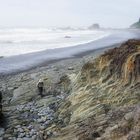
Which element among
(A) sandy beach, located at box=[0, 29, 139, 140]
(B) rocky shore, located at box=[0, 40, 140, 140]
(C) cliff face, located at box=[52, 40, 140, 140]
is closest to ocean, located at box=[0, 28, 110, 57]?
(A) sandy beach, located at box=[0, 29, 139, 140]

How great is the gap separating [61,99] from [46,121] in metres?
2.57

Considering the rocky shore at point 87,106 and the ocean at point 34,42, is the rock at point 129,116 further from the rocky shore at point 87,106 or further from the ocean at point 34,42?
the ocean at point 34,42

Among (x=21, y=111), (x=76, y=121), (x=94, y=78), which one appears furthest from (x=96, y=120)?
(x=21, y=111)

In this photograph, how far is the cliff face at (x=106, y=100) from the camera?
36.1 ft

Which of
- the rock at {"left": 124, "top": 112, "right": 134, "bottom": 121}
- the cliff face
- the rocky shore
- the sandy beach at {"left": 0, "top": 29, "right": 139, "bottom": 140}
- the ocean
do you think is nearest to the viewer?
the rock at {"left": 124, "top": 112, "right": 134, "bottom": 121}

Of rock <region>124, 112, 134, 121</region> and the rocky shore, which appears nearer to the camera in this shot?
rock <region>124, 112, 134, 121</region>

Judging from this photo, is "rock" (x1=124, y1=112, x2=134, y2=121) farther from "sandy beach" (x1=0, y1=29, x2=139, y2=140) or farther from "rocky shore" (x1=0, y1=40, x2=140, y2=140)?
"sandy beach" (x1=0, y1=29, x2=139, y2=140)

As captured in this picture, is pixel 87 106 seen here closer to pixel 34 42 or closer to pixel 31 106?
pixel 31 106

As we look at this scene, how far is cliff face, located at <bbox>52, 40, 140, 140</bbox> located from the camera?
11.0 meters

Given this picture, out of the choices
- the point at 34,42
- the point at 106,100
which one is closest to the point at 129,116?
the point at 106,100

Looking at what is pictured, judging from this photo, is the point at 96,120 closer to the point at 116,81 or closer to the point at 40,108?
the point at 116,81

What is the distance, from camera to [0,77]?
28.3 meters

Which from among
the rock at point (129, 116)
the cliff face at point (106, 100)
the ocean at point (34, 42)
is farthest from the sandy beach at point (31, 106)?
the ocean at point (34, 42)

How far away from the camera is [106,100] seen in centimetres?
1466
